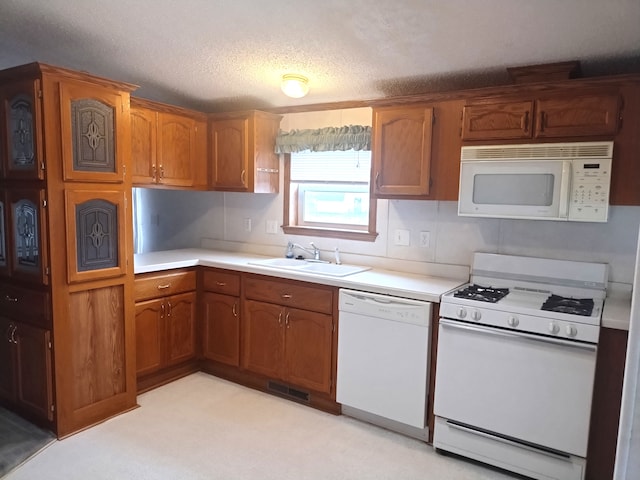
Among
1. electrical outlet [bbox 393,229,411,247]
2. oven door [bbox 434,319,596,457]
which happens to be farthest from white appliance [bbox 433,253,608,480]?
electrical outlet [bbox 393,229,411,247]

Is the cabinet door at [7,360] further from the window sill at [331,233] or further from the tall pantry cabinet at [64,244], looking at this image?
the window sill at [331,233]

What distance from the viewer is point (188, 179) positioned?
378cm

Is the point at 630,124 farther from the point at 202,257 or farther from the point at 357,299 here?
the point at 202,257

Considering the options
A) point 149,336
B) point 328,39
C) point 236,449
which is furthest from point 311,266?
point 328,39

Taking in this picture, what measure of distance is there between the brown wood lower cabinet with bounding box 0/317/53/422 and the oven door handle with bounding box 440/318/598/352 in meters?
2.29

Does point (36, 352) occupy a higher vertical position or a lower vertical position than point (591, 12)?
lower

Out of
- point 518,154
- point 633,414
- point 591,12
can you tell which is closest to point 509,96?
point 518,154

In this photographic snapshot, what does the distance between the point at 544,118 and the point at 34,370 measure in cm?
326

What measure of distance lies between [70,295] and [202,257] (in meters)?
1.20

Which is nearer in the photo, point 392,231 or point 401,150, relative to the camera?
point 401,150

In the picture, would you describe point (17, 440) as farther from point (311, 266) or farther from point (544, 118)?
point (544, 118)

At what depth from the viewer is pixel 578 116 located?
7.85 feet

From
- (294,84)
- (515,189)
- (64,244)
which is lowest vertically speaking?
(64,244)

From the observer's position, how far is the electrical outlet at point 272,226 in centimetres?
398
